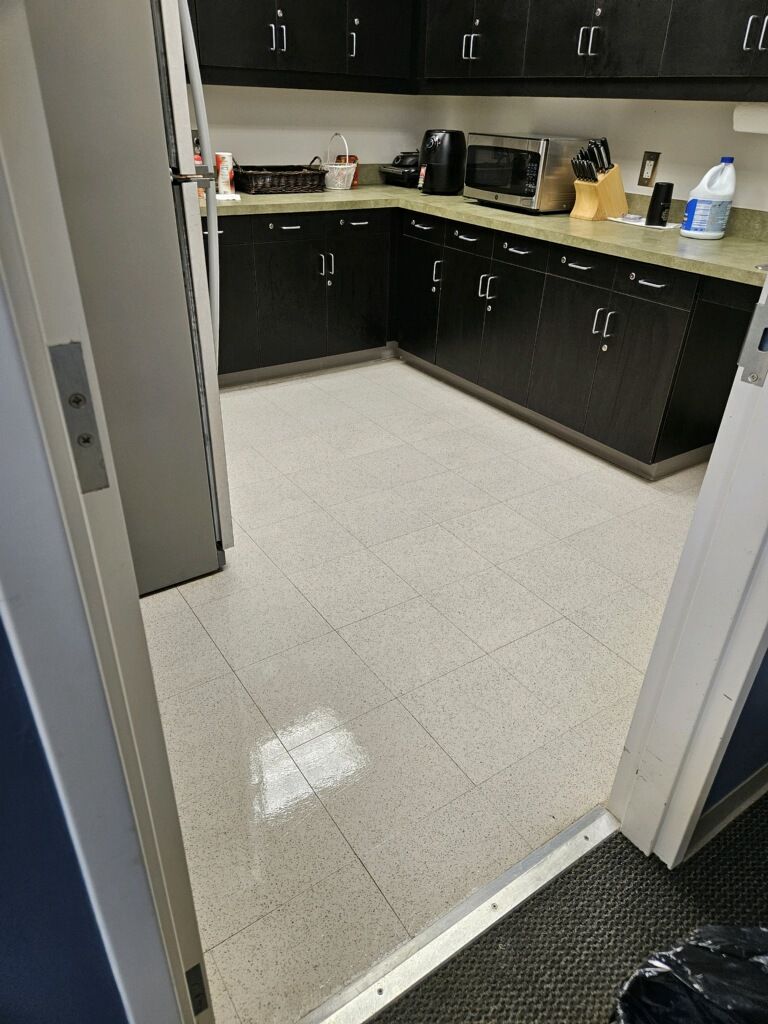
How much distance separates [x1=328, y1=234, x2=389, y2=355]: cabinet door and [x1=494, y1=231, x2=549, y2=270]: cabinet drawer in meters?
0.86

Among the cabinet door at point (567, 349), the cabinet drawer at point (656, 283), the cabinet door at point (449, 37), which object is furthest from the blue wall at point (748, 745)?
the cabinet door at point (449, 37)

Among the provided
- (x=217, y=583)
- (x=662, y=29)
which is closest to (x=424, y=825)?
(x=217, y=583)

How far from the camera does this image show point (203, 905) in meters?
1.39

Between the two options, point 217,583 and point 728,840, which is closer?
point 728,840

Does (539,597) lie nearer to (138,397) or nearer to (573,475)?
(573,475)

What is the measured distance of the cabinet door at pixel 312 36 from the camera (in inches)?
136

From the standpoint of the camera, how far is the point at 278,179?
382 centimetres

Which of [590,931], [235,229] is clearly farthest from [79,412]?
[235,229]

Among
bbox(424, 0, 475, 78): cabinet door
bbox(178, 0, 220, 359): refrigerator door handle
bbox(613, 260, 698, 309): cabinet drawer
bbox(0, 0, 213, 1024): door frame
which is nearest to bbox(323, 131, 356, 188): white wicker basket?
bbox(424, 0, 475, 78): cabinet door

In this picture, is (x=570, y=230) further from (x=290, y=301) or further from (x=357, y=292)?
(x=290, y=301)

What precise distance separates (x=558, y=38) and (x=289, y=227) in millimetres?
1528

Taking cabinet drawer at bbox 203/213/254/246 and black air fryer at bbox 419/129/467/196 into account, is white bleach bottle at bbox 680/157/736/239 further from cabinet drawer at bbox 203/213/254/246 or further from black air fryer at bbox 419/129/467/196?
cabinet drawer at bbox 203/213/254/246

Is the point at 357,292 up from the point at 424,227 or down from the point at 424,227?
down

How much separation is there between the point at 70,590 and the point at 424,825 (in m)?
1.25
